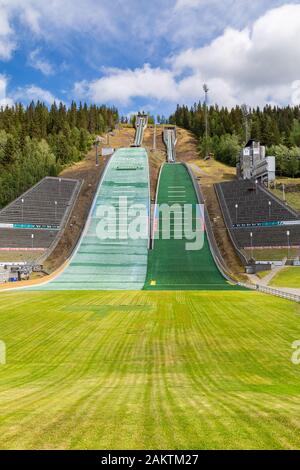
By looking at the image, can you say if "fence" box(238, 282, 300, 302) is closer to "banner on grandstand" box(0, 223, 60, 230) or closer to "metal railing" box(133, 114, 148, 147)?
"banner on grandstand" box(0, 223, 60, 230)

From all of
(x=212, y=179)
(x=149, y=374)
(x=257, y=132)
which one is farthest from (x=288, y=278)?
(x=257, y=132)

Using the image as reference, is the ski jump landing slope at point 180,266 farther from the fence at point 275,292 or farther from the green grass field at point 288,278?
the green grass field at point 288,278

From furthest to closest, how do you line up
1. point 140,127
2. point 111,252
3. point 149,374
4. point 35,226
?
point 140,127 → point 35,226 → point 111,252 → point 149,374

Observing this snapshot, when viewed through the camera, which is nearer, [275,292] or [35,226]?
[275,292]

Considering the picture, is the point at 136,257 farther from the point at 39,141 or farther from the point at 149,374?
the point at 39,141

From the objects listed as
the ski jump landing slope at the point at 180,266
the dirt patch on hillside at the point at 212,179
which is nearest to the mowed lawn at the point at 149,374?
the ski jump landing slope at the point at 180,266

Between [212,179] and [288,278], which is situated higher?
[212,179]

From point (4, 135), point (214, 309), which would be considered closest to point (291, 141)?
point (4, 135)

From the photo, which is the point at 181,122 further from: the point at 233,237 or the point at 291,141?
the point at 233,237
